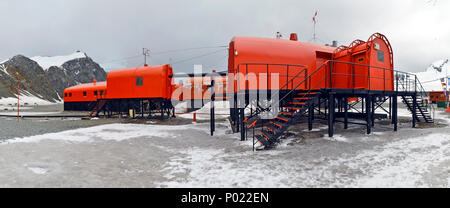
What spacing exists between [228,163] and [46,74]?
152070mm

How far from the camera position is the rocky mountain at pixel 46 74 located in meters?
85.8

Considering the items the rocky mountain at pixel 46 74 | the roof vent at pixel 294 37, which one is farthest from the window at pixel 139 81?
the rocky mountain at pixel 46 74

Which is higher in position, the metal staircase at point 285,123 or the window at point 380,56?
the window at point 380,56

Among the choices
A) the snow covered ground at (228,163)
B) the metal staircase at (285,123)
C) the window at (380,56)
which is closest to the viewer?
the snow covered ground at (228,163)

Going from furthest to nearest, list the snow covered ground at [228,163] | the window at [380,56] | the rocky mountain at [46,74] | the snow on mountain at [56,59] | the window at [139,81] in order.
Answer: the snow on mountain at [56,59] < the rocky mountain at [46,74] < the window at [139,81] < the window at [380,56] < the snow covered ground at [228,163]

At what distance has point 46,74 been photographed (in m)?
118

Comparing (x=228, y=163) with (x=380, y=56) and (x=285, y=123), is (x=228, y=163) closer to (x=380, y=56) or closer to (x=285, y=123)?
(x=285, y=123)

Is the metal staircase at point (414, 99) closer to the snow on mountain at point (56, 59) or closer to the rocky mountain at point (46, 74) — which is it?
the rocky mountain at point (46, 74)

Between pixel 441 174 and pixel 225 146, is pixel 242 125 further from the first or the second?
pixel 441 174

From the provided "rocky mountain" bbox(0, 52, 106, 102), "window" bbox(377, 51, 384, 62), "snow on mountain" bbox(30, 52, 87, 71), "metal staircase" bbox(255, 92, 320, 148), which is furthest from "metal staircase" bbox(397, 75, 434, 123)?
"snow on mountain" bbox(30, 52, 87, 71)

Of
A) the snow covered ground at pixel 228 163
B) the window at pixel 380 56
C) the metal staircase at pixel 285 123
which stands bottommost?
the snow covered ground at pixel 228 163

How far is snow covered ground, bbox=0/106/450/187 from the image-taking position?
198 inches

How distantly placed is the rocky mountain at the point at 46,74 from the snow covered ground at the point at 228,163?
301 ft

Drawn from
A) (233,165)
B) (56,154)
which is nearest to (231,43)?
(233,165)
